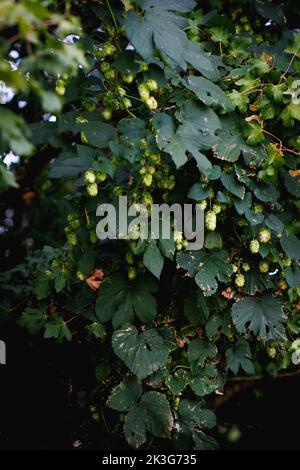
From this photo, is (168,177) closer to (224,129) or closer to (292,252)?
(224,129)

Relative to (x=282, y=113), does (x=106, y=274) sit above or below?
below

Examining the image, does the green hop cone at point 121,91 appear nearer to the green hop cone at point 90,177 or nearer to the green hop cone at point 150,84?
the green hop cone at point 150,84

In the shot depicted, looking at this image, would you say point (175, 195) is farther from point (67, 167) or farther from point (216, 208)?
point (67, 167)

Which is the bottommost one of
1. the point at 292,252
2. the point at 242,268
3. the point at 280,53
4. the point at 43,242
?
the point at 43,242

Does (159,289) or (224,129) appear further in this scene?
(159,289)

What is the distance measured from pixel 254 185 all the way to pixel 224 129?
0.69 feet

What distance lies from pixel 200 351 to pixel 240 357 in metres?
0.18

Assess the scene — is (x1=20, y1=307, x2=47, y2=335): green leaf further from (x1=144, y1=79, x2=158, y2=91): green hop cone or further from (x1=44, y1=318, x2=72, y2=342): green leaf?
(x1=144, y1=79, x2=158, y2=91): green hop cone

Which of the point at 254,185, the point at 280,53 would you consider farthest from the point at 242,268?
the point at 280,53

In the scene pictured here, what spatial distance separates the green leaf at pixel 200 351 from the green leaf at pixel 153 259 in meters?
0.49

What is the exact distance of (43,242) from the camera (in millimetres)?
3154

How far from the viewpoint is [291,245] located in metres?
1.65

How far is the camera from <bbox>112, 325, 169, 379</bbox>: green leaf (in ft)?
5.00
